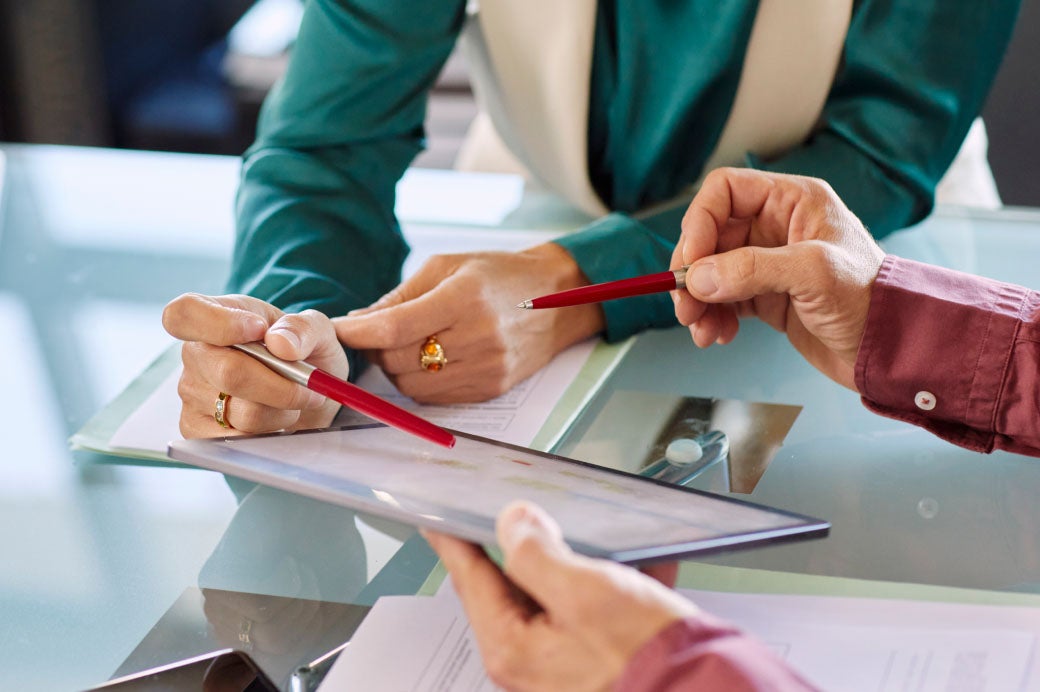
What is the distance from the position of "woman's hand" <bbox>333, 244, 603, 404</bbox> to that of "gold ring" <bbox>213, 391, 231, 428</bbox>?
102 mm

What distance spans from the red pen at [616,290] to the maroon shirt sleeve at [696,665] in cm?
33

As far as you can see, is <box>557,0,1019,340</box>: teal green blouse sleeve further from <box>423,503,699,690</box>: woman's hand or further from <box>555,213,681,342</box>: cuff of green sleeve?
<box>423,503,699,690</box>: woman's hand

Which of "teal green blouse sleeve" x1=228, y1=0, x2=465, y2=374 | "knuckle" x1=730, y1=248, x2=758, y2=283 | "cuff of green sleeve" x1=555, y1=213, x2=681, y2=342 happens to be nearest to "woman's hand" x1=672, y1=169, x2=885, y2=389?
"knuckle" x1=730, y1=248, x2=758, y2=283

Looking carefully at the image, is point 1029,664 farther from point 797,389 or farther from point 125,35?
point 125,35

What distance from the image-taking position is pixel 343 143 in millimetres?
1072

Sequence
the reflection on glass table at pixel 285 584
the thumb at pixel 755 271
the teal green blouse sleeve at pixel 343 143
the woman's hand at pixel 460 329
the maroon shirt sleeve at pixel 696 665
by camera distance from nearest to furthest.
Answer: the maroon shirt sleeve at pixel 696 665
the reflection on glass table at pixel 285 584
the thumb at pixel 755 271
the woman's hand at pixel 460 329
the teal green blouse sleeve at pixel 343 143

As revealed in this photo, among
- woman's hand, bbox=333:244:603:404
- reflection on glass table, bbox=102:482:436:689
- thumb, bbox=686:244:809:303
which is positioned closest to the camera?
reflection on glass table, bbox=102:482:436:689

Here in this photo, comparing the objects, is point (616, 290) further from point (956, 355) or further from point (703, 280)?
point (956, 355)

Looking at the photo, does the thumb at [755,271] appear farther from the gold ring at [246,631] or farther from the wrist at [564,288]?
the gold ring at [246,631]

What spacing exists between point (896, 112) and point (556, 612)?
722mm

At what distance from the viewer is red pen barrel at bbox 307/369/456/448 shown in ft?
2.15

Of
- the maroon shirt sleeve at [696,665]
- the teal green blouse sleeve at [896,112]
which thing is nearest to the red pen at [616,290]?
the teal green blouse sleeve at [896,112]

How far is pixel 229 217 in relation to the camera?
4.05 ft

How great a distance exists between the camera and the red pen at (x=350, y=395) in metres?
0.66
